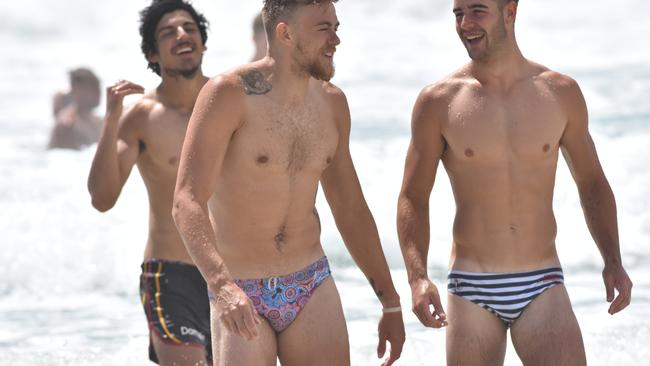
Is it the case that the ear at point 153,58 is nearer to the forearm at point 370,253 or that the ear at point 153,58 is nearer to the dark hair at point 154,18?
the dark hair at point 154,18

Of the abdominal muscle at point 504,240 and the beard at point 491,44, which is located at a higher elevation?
the beard at point 491,44

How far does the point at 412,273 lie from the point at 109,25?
17.7 meters

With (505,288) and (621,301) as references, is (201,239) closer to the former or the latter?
(505,288)

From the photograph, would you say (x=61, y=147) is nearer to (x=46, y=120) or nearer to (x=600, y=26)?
(x=46, y=120)

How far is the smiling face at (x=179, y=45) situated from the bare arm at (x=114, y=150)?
22cm

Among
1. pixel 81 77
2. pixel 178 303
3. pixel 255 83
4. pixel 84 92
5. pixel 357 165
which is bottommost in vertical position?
pixel 357 165

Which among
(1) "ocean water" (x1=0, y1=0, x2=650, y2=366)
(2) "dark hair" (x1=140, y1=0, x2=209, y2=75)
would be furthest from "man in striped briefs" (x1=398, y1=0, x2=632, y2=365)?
(1) "ocean water" (x1=0, y1=0, x2=650, y2=366)

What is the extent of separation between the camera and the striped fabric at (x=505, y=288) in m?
4.59

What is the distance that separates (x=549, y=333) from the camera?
4.51 metres

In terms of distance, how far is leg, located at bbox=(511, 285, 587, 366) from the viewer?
4.48 metres

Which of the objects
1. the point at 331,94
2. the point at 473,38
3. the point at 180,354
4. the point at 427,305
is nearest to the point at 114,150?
the point at 180,354

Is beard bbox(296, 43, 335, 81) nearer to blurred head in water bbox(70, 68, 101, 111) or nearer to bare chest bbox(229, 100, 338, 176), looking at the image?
bare chest bbox(229, 100, 338, 176)

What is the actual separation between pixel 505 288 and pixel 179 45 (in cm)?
189

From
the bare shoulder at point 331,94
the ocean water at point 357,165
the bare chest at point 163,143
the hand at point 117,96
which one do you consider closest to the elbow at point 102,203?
the bare chest at point 163,143
